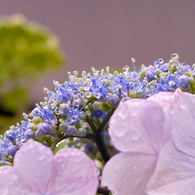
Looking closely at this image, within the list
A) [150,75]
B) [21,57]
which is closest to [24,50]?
[21,57]

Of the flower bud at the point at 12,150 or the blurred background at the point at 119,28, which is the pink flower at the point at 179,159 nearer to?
the flower bud at the point at 12,150

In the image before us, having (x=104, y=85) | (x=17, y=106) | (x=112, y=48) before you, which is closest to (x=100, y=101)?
(x=104, y=85)

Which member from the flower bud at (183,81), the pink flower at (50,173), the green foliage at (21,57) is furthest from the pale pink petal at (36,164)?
the green foliage at (21,57)

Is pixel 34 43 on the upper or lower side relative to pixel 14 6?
lower

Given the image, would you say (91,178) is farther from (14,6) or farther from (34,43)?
(14,6)

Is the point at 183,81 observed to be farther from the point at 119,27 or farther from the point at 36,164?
the point at 119,27

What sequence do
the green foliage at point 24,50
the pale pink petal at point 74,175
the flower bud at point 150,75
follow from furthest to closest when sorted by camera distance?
the green foliage at point 24,50 → the flower bud at point 150,75 → the pale pink petal at point 74,175
